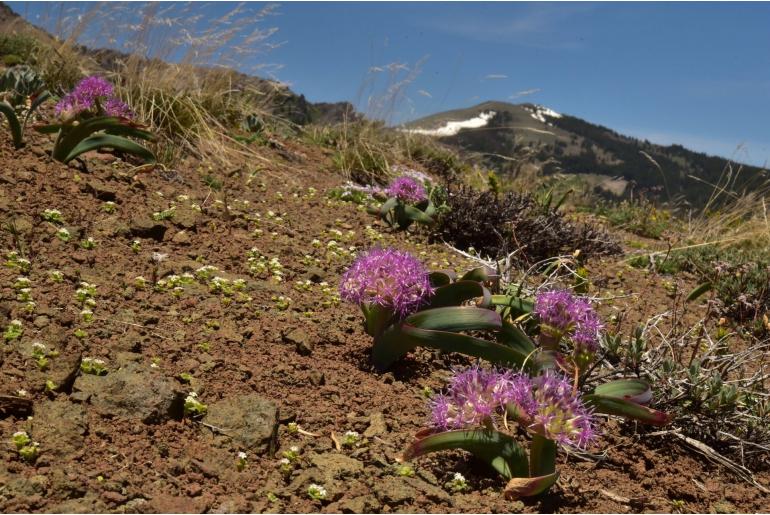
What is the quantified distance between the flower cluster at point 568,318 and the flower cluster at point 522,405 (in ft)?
1.33

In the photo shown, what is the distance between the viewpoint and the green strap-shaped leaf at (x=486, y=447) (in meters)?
1.97

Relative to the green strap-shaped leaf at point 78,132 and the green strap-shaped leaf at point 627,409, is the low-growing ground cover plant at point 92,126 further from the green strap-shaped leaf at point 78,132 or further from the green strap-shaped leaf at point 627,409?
the green strap-shaped leaf at point 627,409

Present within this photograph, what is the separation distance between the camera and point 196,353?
2.66 meters

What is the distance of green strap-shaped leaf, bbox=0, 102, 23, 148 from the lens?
13.3 ft

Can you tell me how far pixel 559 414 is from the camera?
73.5 inches

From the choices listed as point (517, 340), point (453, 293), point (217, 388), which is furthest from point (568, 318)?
point (217, 388)

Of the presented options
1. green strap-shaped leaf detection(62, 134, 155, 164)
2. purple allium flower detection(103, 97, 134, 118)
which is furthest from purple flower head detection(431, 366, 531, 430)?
purple allium flower detection(103, 97, 134, 118)

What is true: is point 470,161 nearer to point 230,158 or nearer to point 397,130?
point 397,130

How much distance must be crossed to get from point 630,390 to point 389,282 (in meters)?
0.95

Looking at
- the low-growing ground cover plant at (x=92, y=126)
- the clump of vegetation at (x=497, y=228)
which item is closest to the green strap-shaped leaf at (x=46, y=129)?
the low-growing ground cover plant at (x=92, y=126)

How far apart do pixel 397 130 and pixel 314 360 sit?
25.3 ft

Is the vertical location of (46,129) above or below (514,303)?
above

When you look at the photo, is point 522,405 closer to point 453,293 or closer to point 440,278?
point 453,293

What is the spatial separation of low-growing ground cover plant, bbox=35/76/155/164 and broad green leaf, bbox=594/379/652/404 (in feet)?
11.4
